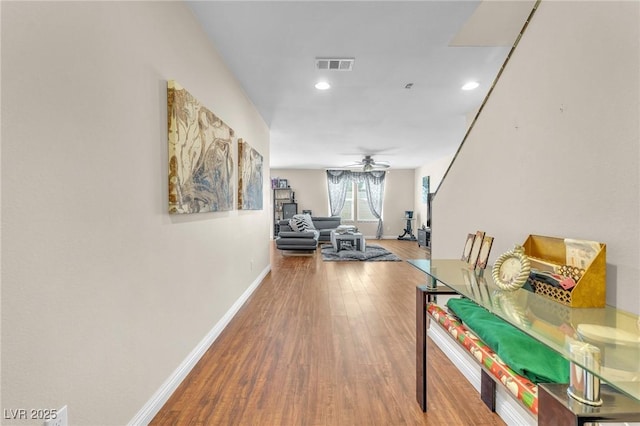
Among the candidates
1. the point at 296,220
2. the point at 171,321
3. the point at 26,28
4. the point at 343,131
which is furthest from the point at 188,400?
the point at 296,220

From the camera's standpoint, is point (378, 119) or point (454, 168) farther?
point (378, 119)

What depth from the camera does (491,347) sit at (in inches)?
46.0

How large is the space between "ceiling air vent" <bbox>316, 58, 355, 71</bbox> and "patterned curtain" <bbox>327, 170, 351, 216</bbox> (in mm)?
7597

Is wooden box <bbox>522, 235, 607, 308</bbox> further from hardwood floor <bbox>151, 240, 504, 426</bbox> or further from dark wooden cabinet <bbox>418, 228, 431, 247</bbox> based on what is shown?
dark wooden cabinet <bbox>418, 228, 431, 247</bbox>

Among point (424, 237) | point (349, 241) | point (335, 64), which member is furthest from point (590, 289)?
point (424, 237)

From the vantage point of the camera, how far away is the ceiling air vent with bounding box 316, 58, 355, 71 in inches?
103

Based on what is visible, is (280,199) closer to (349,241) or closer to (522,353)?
(349,241)

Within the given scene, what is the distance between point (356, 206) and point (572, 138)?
948 cm

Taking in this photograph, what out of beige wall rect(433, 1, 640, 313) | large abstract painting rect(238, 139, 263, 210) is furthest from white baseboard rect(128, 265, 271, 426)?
beige wall rect(433, 1, 640, 313)

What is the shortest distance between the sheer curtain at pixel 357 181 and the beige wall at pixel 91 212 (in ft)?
27.8

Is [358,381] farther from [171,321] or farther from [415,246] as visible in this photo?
[415,246]

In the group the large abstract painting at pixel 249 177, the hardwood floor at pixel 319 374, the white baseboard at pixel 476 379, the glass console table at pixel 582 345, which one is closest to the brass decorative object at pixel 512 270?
the glass console table at pixel 582 345

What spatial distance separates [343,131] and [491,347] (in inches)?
180

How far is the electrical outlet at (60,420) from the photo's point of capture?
0.97 metres
